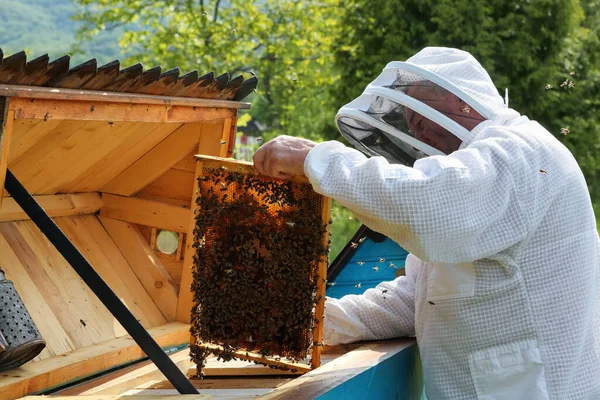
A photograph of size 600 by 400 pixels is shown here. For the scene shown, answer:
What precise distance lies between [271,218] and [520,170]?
966mm

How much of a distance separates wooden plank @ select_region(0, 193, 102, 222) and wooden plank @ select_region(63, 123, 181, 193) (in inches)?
1.7

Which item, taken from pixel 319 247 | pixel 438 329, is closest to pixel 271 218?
pixel 319 247

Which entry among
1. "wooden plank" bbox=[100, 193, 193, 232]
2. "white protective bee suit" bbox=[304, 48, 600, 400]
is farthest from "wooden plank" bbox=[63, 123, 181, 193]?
"white protective bee suit" bbox=[304, 48, 600, 400]

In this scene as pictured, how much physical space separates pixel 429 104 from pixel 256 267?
0.89m

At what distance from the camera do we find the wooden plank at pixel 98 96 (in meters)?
2.77

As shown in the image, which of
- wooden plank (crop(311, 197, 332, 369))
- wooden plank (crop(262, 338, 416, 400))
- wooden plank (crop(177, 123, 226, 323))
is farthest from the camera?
wooden plank (crop(177, 123, 226, 323))

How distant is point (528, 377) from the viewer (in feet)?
9.32

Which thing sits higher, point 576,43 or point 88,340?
point 576,43

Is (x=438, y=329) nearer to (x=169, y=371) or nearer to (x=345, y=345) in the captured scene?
(x=345, y=345)

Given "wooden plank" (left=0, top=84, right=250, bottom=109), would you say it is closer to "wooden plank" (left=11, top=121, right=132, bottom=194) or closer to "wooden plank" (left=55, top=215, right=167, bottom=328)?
"wooden plank" (left=11, top=121, right=132, bottom=194)

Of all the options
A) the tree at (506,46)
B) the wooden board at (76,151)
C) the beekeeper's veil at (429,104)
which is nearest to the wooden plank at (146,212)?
the wooden board at (76,151)

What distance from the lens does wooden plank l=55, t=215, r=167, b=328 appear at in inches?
162

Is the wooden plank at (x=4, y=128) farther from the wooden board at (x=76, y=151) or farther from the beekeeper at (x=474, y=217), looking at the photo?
the beekeeper at (x=474, y=217)

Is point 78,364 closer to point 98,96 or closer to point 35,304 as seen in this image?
point 35,304
